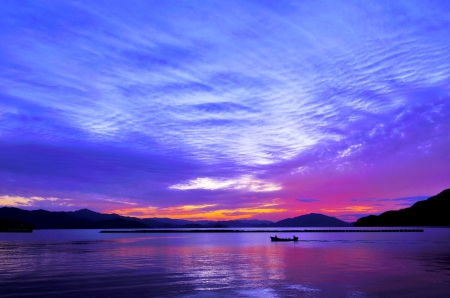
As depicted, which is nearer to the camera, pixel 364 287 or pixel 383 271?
pixel 364 287

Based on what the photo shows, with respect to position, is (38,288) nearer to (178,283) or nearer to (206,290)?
(178,283)

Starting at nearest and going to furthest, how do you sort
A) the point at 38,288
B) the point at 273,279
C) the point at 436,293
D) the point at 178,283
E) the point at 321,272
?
the point at 436,293, the point at 38,288, the point at 178,283, the point at 273,279, the point at 321,272

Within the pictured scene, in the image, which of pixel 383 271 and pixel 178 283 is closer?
pixel 178 283

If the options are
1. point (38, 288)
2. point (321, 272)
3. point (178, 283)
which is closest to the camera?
point (38, 288)

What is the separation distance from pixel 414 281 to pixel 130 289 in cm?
2456

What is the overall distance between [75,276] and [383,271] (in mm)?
31752

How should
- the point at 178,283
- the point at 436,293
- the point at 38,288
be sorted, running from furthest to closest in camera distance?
the point at 178,283
the point at 38,288
the point at 436,293

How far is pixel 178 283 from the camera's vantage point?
3219cm

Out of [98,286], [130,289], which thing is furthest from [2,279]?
[130,289]

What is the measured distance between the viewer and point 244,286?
3044 cm

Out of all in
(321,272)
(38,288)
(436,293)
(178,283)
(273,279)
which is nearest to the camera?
(436,293)

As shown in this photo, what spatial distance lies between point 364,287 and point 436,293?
5.14 m

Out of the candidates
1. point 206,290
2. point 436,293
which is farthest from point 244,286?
point 436,293

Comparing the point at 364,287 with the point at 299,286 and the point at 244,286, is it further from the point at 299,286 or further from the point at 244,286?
the point at 244,286
